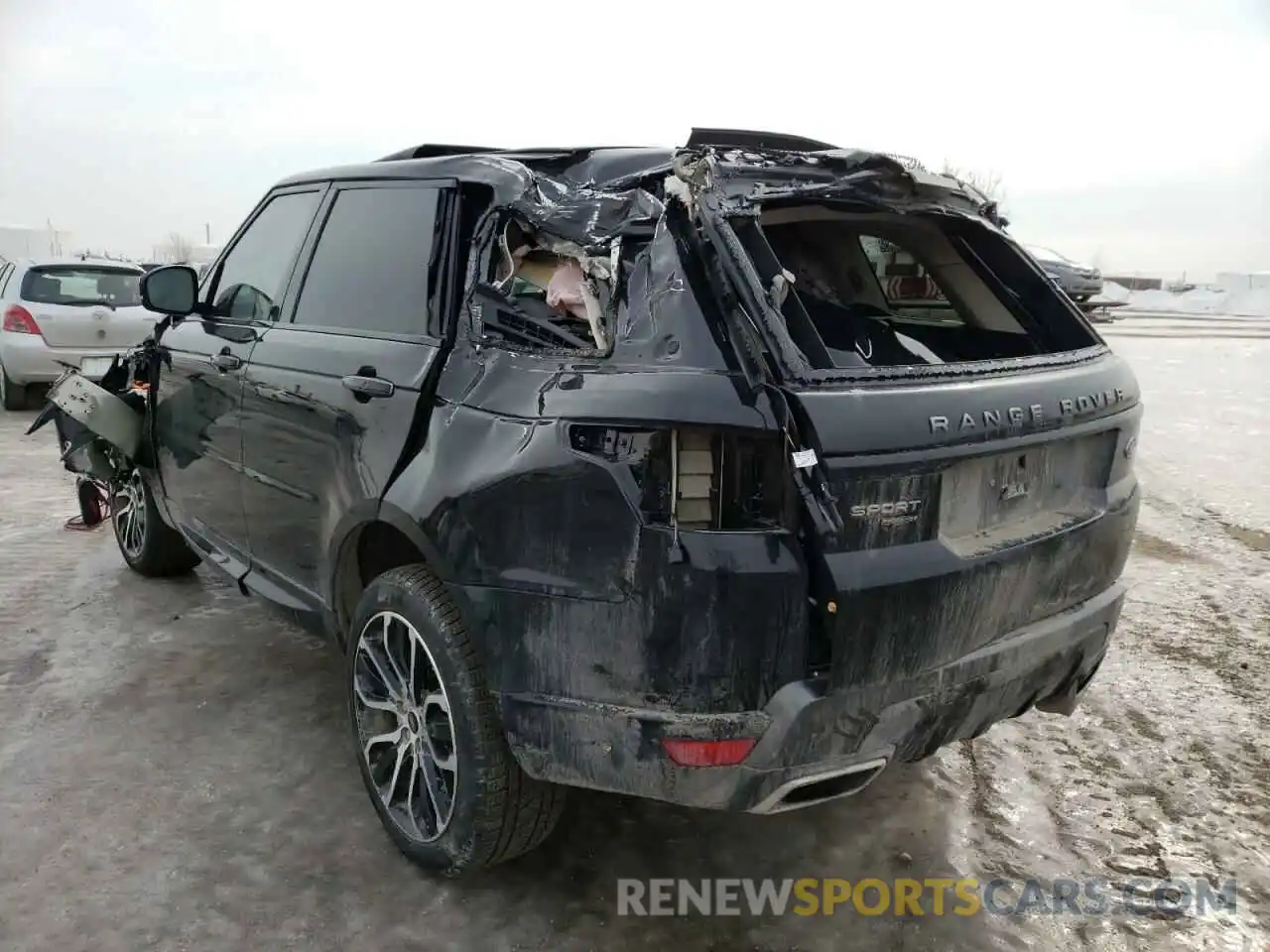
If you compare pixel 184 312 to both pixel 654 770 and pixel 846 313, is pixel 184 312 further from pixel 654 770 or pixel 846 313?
pixel 654 770

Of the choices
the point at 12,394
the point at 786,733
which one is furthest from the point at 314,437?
the point at 12,394

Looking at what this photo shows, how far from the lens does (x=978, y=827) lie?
298 cm

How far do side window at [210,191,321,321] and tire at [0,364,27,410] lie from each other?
26.4ft

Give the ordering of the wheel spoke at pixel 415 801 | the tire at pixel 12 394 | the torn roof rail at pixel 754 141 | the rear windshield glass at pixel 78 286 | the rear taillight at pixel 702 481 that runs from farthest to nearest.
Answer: the tire at pixel 12 394 → the rear windshield glass at pixel 78 286 → the wheel spoke at pixel 415 801 → the torn roof rail at pixel 754 141 → the rear taillight at pixel 702 481

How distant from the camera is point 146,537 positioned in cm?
511

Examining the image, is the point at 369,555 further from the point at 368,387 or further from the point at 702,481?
the point at 702,481

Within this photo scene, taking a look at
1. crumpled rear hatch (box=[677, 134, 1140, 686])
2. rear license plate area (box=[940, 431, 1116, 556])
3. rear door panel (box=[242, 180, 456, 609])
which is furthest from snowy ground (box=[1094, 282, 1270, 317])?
rear door panel (box=[242, 180, 456, 609])

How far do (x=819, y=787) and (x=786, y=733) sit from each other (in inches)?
9.0

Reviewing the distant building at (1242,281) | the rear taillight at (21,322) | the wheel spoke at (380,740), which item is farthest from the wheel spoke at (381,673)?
the distant building at (1242,281)

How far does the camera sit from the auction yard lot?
8.32 ft

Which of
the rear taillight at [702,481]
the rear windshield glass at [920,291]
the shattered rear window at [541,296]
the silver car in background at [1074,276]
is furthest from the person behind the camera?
the silver car in background at [1074,276]

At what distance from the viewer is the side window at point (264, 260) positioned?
362 cm

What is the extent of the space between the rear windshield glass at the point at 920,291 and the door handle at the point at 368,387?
1.18m

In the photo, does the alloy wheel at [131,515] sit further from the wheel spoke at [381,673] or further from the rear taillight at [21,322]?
the rear taillight at [21,322]
